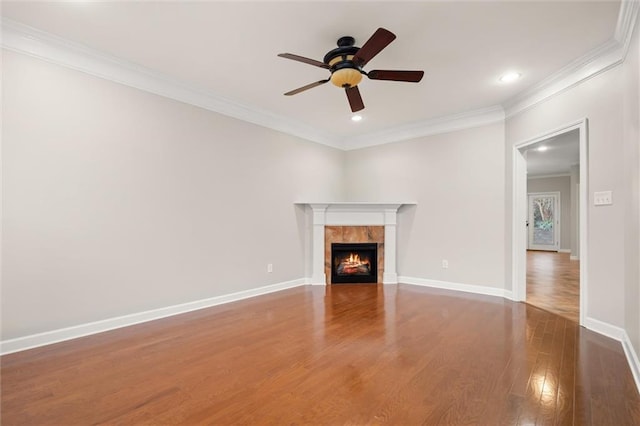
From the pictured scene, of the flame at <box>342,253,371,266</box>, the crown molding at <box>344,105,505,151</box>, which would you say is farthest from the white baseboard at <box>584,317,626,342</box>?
the flame at <box>342,253,371,266</box>

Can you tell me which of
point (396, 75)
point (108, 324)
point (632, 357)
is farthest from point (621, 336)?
point (108, 324)

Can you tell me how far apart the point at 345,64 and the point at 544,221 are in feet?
35.6

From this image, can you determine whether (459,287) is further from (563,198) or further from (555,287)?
(563,198)

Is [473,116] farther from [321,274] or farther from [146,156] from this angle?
[146,156]

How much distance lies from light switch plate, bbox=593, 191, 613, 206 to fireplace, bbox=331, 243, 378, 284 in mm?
2903

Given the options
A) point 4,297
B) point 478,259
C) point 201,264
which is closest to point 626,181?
point 478,259

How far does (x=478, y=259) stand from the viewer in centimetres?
434

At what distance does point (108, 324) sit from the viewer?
2881 mm

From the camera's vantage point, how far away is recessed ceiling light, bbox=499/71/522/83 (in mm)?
3191

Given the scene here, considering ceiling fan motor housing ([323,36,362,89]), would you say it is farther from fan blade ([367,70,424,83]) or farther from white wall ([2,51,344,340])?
white wall ([2,51,344,340])

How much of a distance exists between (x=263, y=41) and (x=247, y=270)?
2.78 metres

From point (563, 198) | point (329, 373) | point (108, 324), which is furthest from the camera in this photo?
point (563, 198)

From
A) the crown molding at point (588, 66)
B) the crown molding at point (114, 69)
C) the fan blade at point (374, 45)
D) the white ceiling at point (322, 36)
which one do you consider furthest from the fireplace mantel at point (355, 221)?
the fan blade at point (374, 45)

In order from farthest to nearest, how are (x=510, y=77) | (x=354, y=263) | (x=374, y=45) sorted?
(x=354, y=263)
(x=510, y=77)
(x=374, y=45)
